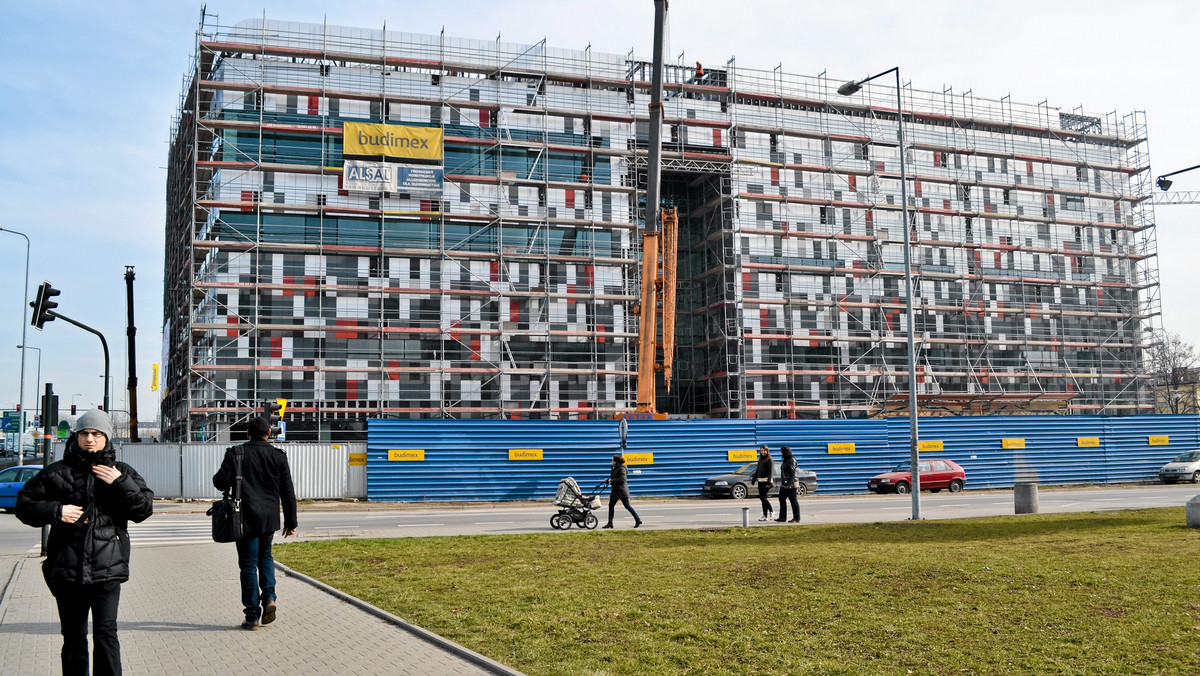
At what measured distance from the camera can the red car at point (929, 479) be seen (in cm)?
3403

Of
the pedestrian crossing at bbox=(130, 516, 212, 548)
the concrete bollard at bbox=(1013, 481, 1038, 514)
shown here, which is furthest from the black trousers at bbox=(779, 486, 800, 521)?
the pedestrian crossing at bbox=(130, 516, 212, 548)

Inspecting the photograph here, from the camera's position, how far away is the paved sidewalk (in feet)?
23.3

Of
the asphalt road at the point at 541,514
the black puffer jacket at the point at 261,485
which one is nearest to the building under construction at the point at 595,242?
the asphalt road at the point at 541,514

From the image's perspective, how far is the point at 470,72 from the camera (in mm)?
46375

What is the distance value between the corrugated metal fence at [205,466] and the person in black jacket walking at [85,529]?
26.3 m

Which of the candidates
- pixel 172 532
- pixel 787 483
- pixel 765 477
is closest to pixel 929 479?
pixel 765 477

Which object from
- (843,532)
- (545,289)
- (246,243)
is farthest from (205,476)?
(843,532)

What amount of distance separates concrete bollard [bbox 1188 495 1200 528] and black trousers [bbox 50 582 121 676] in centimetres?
1618

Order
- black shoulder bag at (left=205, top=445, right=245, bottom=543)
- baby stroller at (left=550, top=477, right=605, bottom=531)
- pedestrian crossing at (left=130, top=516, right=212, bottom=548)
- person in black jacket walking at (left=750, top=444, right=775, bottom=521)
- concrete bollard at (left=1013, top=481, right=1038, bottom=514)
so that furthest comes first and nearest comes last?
1. concrete bollard at (left=1013, top=481, right=1038, bottom=514)
2. person in black jacket walking at (left=750, top=444, right=775, bottom=521)
3. baby stroller at (left=550, top=477, right=605, bottom=531)
4. pedestrian crossing at (left=130, top=516, right=212, bottom=548)
5. black shoulder bag at (left=205, top=445, right=245, bottom=543)

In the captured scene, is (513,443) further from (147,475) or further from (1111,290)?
(1111,290)

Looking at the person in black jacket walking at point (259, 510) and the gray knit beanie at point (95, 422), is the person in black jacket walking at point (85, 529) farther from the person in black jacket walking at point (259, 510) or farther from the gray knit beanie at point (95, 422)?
the person in black jacket walking at point (259, 510)

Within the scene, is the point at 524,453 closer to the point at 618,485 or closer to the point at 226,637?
the point at 618,485

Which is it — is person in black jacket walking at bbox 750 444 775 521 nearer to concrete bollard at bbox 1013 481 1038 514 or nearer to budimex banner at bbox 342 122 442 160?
concrete bollard at bbox 1013 481 1038 514

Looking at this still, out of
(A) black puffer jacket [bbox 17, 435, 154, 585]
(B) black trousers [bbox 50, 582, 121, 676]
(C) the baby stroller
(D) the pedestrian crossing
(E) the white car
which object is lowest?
(E) the white car
